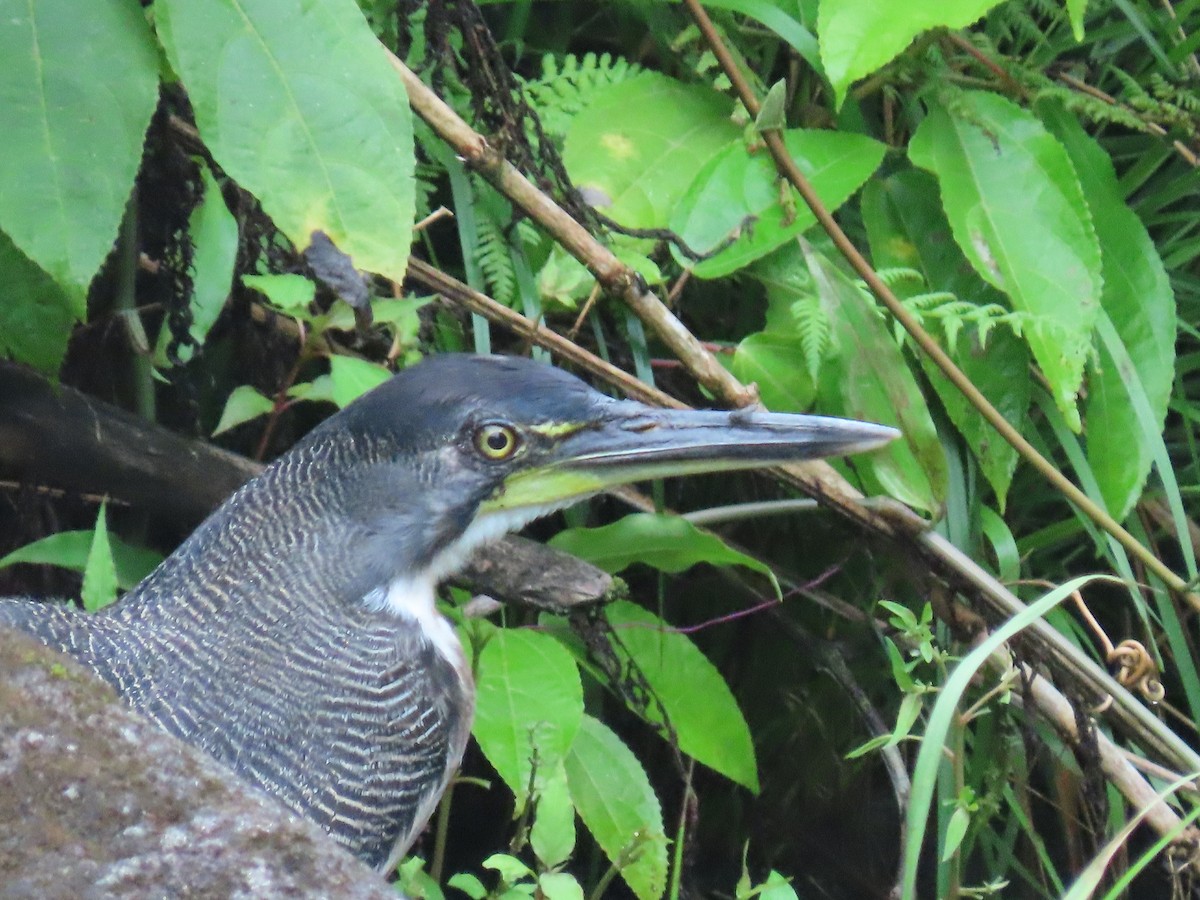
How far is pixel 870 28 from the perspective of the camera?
5.83 feet

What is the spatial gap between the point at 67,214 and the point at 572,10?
127 cm

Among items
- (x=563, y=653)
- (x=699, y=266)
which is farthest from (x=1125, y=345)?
(x=563, y=653)

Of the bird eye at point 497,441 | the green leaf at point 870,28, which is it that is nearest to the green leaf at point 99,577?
the bird eye at point 497,441

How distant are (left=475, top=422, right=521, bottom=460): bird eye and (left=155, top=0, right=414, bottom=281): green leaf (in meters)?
0.21

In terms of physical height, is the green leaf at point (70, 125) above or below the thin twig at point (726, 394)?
above

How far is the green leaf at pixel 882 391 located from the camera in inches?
78.1

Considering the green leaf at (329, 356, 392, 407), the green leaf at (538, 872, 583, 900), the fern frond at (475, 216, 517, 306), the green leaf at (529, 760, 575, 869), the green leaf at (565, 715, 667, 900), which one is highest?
the fern frond at (475, 216, 517, 306)

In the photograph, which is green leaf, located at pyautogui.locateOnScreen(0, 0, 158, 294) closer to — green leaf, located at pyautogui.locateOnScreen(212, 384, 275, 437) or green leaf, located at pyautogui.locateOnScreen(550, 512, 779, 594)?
green leaf, located at pyautogui.locateOnScreen(212, 384, 275, 437)

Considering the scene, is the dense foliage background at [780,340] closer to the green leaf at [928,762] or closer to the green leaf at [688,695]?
the green leaf at [688,695]

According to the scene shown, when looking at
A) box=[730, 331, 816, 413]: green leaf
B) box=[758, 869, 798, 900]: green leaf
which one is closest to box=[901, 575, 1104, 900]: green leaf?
box=[758, 869, 798, 900]: green leaf

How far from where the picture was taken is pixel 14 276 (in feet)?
5.56

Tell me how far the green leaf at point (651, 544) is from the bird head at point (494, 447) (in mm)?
303

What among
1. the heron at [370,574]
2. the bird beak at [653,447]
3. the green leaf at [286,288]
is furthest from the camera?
the green leaf at [286,288]

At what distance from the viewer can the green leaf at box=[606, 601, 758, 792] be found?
2.02 meters
